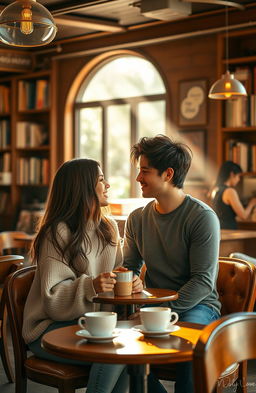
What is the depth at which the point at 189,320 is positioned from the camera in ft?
9.45

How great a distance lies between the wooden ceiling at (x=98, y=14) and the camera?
21.4 feet

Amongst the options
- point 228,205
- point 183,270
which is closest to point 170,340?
point 183,270

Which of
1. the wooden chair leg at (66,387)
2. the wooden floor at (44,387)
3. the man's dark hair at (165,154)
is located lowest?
the wooden floor at (44,387)

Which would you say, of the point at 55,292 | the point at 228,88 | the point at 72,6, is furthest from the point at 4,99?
the point at 55,292

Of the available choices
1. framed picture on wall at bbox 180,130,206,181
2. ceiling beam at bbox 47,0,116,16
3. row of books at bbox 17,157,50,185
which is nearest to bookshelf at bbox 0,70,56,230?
row of books at bbox 17,157,50,185

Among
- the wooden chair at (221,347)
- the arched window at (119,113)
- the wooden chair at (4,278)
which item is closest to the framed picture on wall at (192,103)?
Answer: the arched window at (119,113)

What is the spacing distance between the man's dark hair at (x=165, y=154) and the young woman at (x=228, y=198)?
314 centimetres

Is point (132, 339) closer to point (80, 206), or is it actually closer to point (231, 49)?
point (80, 206)

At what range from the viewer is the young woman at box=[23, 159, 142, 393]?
9.30 ft

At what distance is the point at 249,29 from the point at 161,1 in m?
0.92

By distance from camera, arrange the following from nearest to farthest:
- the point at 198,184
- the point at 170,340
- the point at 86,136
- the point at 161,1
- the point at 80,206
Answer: the point at 170,340
the point at 80,206
the point at 161,1
the point at 198,184
the point at 86,136

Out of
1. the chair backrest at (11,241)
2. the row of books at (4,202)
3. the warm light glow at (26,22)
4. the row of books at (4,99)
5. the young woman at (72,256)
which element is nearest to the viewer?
the young woman at (72,256)

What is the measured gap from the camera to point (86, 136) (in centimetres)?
862

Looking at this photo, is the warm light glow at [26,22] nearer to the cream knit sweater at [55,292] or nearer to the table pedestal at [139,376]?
the cream knit sweater at [55,292]
